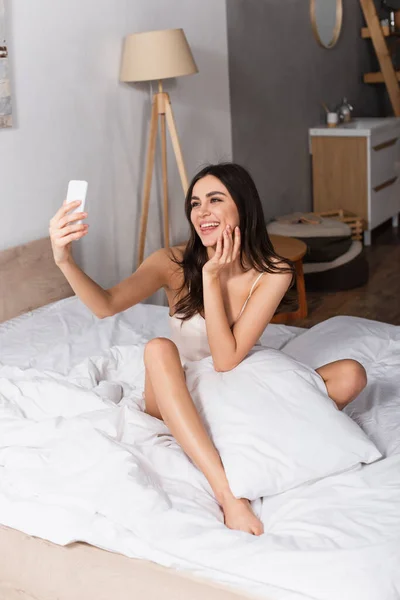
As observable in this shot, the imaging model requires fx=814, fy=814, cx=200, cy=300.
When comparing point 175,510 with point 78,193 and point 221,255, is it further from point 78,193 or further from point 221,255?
point 78,193

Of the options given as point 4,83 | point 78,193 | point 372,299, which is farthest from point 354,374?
point 372,299

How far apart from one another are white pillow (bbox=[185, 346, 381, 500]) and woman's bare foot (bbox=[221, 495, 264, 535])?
0.02 m

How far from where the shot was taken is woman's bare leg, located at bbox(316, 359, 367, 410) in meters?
1.93

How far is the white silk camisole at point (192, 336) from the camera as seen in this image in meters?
2.07

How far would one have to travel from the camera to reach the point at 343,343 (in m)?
2.60

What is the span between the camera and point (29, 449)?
1797mm

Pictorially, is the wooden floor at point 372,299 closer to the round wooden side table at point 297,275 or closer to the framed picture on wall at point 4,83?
the round wooden side table at point 297,275

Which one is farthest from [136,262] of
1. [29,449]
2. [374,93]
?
[374,93]

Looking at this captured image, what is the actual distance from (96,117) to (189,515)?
2197 mm

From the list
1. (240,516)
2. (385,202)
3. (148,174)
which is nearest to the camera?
(240,516)

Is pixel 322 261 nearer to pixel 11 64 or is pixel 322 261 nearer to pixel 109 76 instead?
pixel 109 76

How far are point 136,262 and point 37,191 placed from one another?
83 centimetres

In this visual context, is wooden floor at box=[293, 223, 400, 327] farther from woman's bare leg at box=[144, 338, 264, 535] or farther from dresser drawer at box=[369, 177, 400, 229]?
Result: woman's bare leg at box=[144, 338, 264, 535]

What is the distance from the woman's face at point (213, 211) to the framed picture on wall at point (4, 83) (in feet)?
3.71
